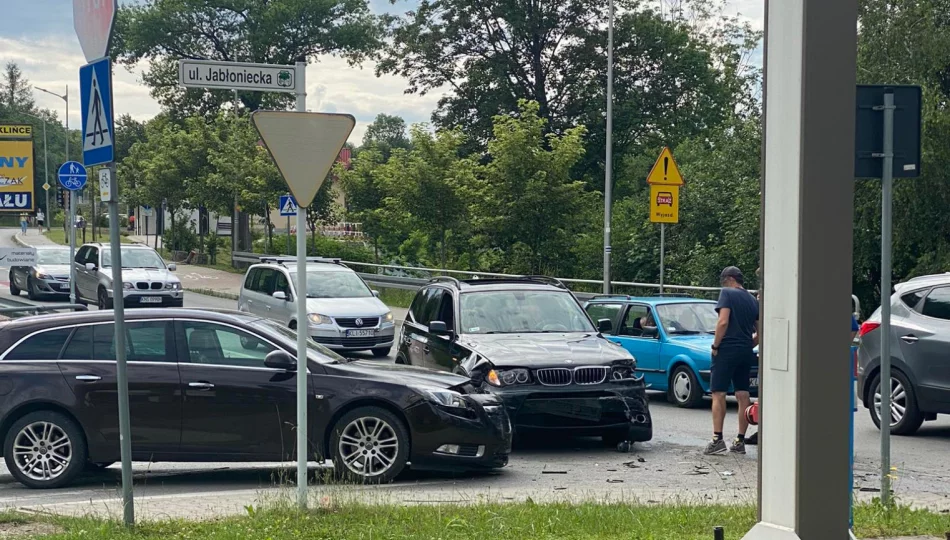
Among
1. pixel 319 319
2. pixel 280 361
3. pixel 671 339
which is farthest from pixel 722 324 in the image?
pixel 319 319

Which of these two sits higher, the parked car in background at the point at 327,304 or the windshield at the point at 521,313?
the windshield at the point at 521,313

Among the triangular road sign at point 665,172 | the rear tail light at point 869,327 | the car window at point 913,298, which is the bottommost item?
the rear tail light at point 869,327

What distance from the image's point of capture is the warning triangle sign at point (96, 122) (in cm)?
682

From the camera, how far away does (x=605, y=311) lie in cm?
1653

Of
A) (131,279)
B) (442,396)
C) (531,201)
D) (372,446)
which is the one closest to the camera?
(372,446)

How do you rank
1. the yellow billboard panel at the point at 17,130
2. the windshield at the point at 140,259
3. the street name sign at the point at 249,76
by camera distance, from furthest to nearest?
the windshield at the point at 140,259 → the yellow billboard panel at the point at 17,130 → the street name sign at the point at 249,76

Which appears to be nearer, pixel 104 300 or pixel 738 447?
pixel 738 447

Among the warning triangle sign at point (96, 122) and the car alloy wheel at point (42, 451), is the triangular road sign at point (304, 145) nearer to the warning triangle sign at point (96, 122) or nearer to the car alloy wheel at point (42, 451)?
the warning triangle sign at point (96, 122)

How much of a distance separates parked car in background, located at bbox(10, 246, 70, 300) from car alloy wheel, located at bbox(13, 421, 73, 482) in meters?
24.8

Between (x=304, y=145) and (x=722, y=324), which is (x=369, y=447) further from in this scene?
(x=722, y=324)

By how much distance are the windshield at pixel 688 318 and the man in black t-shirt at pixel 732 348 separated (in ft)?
13.0

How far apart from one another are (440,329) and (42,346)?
4097 millimetres

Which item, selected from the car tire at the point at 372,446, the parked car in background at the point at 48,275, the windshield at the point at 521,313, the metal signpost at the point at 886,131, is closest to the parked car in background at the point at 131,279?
the parked car in background at the point at 48,275

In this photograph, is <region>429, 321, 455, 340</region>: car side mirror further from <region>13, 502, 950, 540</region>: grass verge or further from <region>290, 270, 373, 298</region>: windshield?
<region>290, 270, 373, 298</region>: windshield
